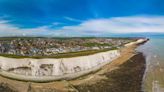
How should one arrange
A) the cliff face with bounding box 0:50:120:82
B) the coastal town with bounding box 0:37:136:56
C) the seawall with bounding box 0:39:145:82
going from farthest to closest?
1. the coastal town with bounding box 0:37:136:56
2. the cliff face with bounding box 0:50:120:82
3. the seawall with bounding box 0:39:145:82

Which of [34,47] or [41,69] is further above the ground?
[34,47]

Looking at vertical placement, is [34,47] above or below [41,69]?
above

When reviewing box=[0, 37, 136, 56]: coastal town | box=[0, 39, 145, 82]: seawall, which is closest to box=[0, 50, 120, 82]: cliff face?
box=[0, 39, 145, 82]: seawall

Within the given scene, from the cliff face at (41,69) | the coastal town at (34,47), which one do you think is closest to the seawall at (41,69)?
the cliff face at (41,69)

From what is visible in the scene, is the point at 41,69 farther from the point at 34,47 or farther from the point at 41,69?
the point at 34,47

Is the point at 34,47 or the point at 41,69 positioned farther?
the point at 34,47

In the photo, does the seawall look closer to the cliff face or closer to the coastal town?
the cliff face

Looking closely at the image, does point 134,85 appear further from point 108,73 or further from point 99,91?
point 108,73

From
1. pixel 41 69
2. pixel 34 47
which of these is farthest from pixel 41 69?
pixel 34 47

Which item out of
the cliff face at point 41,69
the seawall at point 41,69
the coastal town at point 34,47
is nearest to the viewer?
the seawall at point 41,69

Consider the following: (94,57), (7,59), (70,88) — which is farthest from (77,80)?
(94,57)

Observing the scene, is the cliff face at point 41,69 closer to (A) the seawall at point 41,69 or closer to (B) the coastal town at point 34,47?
(A) the seawall at point 41,69
